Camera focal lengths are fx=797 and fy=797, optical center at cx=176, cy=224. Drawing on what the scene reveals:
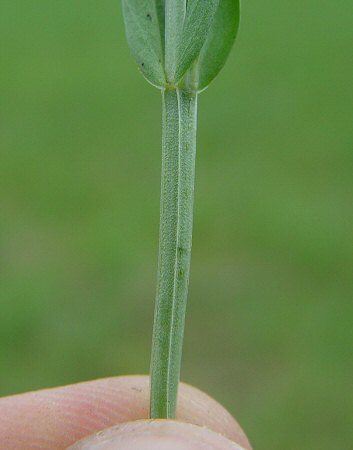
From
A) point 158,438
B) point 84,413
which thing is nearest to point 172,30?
point 158,438

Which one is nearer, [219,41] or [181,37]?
[181,37]

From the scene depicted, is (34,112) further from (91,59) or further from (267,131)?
(267,131)

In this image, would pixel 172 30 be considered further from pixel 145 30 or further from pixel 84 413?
pixel 84 413

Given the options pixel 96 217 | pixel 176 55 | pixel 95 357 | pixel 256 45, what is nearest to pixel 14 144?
pixel 96 217

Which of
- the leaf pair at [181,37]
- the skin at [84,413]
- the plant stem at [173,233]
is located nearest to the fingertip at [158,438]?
the plant stem at [173,233]

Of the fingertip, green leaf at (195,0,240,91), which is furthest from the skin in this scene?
green leaf at (195,0,240,91)

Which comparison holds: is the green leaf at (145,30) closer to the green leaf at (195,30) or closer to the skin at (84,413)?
the green leaf at (195,30)
